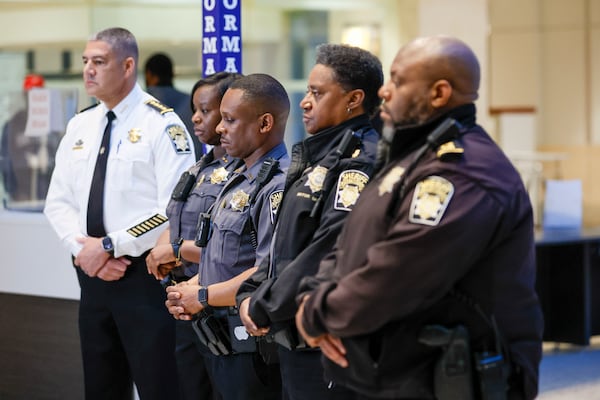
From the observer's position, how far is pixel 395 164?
81.2 inches

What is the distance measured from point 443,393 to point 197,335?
4.16ft

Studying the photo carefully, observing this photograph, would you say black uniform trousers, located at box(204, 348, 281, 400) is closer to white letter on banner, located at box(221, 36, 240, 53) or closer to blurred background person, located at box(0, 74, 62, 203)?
white letter on banner, located at box(221, 36, 240, 53)

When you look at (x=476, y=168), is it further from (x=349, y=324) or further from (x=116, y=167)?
(x=116, y=167)

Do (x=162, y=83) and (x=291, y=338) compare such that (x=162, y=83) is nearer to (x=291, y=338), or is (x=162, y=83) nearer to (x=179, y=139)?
(x=179, y=139)

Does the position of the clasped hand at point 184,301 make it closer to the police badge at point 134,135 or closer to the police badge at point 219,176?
the police badge at point 219,176

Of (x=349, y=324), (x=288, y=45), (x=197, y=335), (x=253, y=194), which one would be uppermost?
(x=288, y=45)

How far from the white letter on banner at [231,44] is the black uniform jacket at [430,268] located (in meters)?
1.80

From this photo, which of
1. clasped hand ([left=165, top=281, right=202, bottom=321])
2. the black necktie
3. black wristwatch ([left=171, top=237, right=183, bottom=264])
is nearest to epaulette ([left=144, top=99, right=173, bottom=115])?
the black necktie

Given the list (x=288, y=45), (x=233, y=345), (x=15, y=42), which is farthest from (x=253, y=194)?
(x=288, y=45)

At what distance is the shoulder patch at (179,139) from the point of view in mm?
3498

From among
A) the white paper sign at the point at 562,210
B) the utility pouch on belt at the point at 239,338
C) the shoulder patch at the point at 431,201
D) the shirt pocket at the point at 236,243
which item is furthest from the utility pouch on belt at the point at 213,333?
the white paper sign at the point at 562,210

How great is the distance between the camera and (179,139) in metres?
3.52

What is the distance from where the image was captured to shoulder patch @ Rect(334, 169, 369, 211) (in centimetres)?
233

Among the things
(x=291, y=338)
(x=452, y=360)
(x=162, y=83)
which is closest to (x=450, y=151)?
(x=452, y=360)
